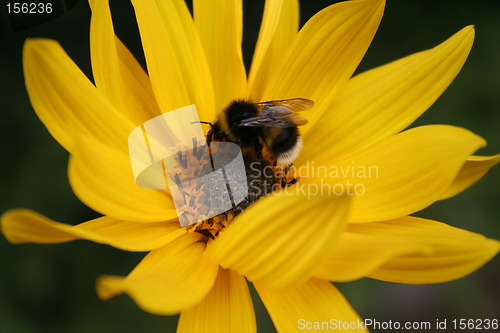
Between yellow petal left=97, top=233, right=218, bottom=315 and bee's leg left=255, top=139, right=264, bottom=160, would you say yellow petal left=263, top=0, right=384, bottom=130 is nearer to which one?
bee's leg left=255, top=139, right=264, bottom=160

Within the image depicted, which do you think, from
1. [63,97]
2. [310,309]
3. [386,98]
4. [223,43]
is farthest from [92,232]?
[386,98]

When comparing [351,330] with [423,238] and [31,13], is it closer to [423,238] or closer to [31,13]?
[423,238]

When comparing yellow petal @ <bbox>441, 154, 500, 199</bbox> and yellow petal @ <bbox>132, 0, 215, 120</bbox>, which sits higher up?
yellow petal @ <bbox>132, 0, 215, 120</bbox>

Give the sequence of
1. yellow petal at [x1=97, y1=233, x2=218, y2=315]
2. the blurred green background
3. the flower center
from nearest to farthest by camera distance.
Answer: yellow petal at [x1=97, y1=233, x2=218, y2=315]
the flower center
the blurred green background

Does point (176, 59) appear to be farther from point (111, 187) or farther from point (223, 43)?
point (111, 187)

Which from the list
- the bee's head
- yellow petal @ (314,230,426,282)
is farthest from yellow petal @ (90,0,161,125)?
yellow petal @ (314,230,426,282)

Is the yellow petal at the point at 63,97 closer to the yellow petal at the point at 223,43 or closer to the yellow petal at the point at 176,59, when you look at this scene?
the yellow petal at the point at 176,59

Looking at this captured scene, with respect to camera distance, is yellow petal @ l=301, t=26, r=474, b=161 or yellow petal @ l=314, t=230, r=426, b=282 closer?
yellow petal @ l=314, t=230, r=426, b=282
